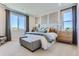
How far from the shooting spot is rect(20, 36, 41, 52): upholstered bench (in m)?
2.35

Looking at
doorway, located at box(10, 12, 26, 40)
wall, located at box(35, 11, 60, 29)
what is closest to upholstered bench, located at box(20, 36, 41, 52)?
doorway, located at box(10, 12, 26, 40)

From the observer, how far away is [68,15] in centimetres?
217

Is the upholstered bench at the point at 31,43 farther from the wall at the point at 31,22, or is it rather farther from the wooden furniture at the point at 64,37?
the wooden furniture at the point at 64,37

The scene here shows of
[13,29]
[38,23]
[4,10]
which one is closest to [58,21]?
[38,23]

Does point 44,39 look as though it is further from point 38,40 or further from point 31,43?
point 31,43

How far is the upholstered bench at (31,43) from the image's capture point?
7.71ft

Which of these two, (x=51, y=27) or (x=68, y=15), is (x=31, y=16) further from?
(x=68, y=15)

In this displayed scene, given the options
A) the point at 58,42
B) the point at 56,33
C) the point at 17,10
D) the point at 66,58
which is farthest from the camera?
the point at 58,42

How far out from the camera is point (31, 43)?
7.82 feet

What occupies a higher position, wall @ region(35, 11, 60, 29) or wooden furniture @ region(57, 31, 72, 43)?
wall @ region(35, 11, 60, 29)

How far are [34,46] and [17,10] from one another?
1.26m

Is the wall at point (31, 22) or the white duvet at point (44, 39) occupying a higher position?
the wall at point (31, 22)

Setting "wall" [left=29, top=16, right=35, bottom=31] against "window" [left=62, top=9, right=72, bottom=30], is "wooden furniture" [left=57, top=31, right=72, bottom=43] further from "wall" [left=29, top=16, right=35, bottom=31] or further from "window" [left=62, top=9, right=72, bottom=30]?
"wall" [left=29, top=16, right=35, bottom=31]

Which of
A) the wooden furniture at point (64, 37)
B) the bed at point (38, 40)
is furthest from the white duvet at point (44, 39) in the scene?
the wooden furniture at point (64, 37)
